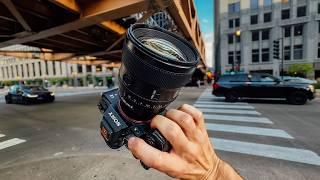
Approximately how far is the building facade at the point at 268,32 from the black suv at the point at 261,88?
20552 mm

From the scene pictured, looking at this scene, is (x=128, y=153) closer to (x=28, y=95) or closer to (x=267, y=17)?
(x=28, y=95)

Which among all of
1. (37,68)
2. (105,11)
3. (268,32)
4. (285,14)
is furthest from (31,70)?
(285,14)

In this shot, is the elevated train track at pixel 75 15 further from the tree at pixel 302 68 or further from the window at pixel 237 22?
the window at pixel 237 22

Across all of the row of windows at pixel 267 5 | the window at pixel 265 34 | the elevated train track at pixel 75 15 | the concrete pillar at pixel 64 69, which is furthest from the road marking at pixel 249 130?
the concrete pillar at pixel 64 69

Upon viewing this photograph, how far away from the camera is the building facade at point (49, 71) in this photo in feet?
161

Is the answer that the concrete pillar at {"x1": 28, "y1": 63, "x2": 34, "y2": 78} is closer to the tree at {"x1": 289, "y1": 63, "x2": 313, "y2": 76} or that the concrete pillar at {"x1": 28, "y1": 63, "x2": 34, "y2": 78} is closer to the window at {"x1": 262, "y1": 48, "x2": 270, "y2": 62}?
the window at {"x1": 262, "y1": 48, "x2": 270, "y2": 62}

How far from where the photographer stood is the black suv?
387 inches

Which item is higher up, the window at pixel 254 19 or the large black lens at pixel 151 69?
the window at pixel 254 19

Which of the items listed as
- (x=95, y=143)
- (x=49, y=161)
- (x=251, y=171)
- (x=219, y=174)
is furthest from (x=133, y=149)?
(x=95, y=143)

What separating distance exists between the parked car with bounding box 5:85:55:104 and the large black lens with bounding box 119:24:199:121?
15.0m

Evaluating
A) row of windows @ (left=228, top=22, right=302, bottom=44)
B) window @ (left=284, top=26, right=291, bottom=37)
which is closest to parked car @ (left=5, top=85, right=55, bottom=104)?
row of windows @ (left=228, top=22, right=302, bottom=44)

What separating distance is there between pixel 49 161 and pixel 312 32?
39845 millimetres

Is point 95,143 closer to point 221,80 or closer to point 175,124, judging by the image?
point 175,124

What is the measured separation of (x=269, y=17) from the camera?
112 feet
